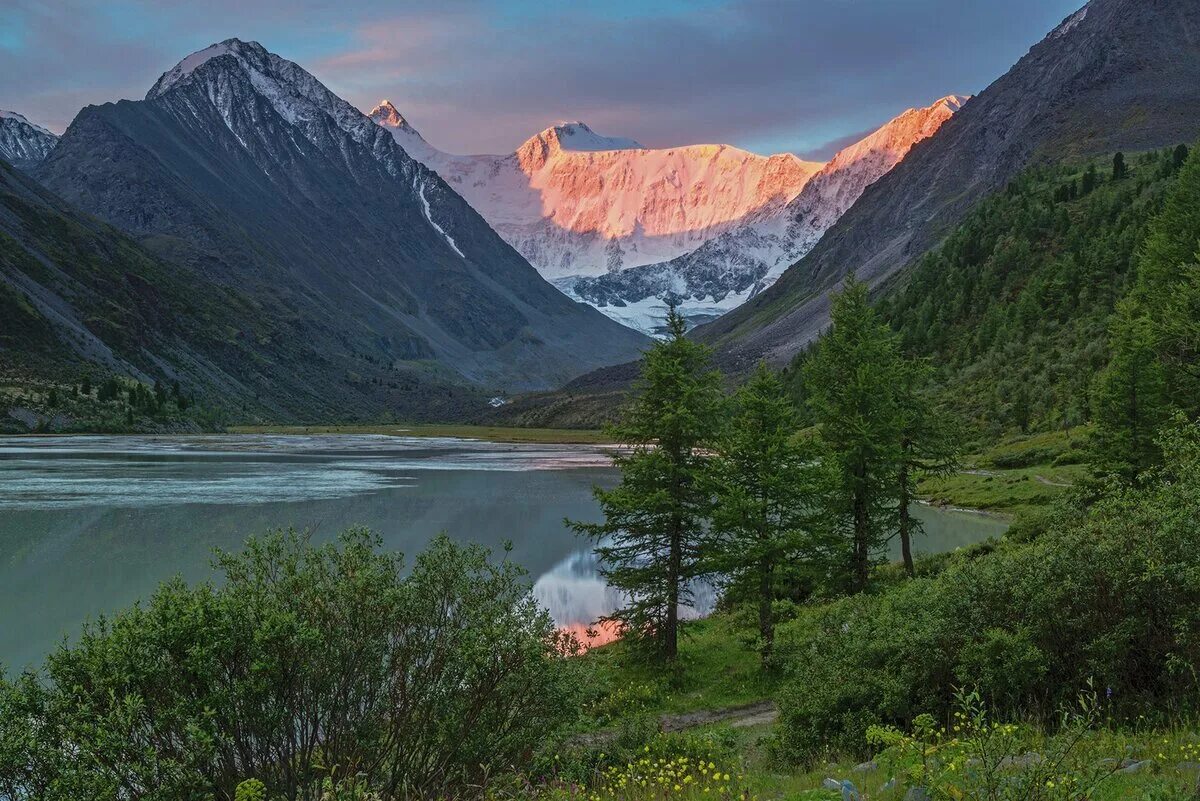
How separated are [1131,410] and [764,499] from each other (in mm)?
21242

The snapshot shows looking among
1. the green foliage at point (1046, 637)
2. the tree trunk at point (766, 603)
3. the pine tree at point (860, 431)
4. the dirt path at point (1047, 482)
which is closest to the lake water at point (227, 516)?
the dirt path at point (1047, 482)

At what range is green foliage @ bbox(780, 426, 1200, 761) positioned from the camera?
38.2 ft

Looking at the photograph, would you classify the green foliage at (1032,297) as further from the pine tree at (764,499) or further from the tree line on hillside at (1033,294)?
the pine tree at (764,499)

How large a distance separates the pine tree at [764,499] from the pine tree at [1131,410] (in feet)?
55.4

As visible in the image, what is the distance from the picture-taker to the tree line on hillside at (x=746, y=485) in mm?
25094

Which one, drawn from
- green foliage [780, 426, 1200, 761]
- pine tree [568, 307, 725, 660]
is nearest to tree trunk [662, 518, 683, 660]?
pine tree [568, 307, 725, 660]

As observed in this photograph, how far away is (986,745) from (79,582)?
36.4 m

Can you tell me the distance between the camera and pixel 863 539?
28.7m

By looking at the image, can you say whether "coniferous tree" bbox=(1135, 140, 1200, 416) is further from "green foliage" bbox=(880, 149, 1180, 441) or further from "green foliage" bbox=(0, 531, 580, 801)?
"green foliage" bbox=(0, 531, 580, 801)

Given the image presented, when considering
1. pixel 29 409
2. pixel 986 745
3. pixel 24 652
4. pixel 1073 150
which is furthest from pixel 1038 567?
pixel 1073 150

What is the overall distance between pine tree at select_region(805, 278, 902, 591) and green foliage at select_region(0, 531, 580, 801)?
1579 cm

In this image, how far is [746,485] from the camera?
25.6m

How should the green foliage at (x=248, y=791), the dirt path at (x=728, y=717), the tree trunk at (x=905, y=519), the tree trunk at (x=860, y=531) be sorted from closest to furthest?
the green foliage at (x=248, y=791)
the dirt path at (x=728, y=717)
the tree trunk at (x=860, y=531)
the tree trunk at (x=905, y=519)

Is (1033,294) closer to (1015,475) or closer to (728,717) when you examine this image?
(1015,475)
